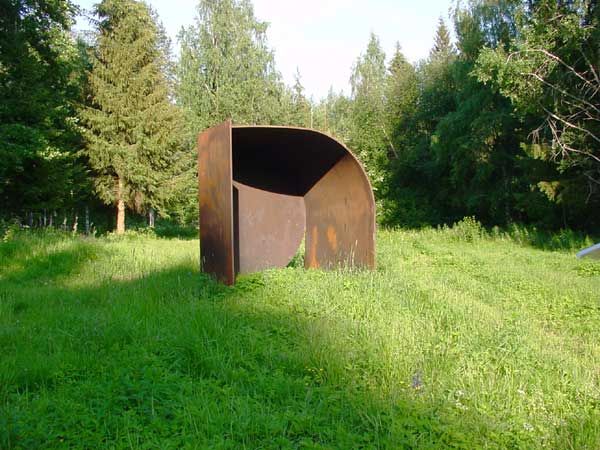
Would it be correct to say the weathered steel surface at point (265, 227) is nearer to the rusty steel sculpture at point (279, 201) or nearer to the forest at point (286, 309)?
the rusty steel sculpture at point (279, 201)

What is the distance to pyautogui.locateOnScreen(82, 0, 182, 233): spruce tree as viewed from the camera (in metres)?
19.3

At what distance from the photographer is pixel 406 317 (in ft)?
Answer: 13.6

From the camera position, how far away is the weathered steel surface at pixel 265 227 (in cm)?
700

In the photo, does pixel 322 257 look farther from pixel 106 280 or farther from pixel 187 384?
→ pixel 187 384

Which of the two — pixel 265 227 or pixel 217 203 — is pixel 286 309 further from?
pixel 265 227

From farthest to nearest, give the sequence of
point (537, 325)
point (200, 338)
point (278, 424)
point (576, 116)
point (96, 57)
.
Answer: point (96, 57) < point (576, 116) < point (537, 325) < point (200, 338) < point (278, 424)

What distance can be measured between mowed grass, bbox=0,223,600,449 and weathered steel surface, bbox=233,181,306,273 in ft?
4.61

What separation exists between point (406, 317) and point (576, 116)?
496 inches

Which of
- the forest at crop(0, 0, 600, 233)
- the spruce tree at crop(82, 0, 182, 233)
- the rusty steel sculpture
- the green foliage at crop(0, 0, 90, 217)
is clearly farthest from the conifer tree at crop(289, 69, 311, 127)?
the rusty steel sculpture

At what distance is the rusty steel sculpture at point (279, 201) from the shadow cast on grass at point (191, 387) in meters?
1.53

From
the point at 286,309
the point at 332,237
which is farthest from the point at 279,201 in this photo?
the point at 286,309

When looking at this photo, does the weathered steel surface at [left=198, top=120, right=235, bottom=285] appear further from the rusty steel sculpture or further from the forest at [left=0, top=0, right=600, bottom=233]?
the forest at [left=0, top=0, right=600, bottom=233]

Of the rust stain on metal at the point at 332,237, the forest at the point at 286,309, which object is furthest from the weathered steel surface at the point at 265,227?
the rust stain on metal at the point at 332,237

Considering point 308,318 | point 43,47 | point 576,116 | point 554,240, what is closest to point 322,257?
point 308,318
